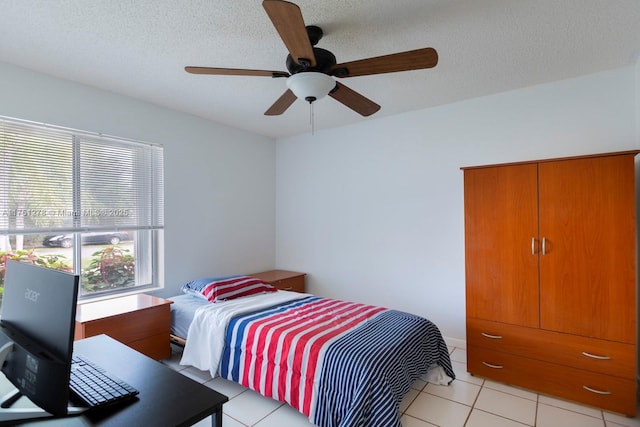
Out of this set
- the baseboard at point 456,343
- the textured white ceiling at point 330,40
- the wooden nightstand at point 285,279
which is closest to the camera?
the textured white ceiling at point 330,40

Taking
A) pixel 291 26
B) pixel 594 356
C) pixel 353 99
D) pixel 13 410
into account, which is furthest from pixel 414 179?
pixel 13 410

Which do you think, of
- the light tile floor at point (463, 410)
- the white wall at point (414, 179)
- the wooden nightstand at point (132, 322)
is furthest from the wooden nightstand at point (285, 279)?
the light tile floor at point (463, 410)

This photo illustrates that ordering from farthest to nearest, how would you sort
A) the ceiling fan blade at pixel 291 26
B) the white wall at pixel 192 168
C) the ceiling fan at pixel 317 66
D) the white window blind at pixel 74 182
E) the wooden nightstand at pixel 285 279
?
the wooden nightstand at pixel 285 279, the white wall at pixel 192 168, the white window blind at pixel 74 182, the ceiling fan at pixel 317 66, the ceiling fan blade at pixel 291 26

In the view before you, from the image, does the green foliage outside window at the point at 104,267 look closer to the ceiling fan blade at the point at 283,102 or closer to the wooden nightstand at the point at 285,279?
the wooden nightstand at the point at 285,279

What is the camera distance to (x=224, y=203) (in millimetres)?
4117

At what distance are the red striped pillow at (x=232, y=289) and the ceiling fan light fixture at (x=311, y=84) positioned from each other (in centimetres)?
204

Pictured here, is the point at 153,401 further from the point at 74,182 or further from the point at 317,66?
the point at 74,182

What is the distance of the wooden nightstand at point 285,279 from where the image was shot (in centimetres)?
408

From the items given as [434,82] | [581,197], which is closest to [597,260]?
[581,197]

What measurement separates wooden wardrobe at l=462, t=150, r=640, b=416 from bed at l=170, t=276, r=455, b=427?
530 millimetres

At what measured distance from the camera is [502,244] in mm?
2646

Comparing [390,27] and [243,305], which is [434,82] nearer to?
[390,27]

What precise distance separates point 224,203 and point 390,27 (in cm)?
283

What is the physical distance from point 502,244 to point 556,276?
416 mm
